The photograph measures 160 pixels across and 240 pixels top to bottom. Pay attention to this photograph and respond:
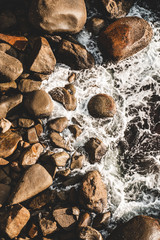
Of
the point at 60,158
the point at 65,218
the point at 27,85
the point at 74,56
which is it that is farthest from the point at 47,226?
the point at 74,56

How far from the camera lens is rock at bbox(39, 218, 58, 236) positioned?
3283 millimetres

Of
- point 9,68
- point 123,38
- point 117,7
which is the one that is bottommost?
point 9,68

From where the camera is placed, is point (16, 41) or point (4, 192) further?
point (16, 41)

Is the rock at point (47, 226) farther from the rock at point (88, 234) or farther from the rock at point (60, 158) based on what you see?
the rock at point (60, 158)

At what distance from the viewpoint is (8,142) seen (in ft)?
11.8

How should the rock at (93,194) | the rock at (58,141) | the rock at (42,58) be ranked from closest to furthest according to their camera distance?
the rock at (93,194)
the rock at (58,141)
the rock at (42,58)

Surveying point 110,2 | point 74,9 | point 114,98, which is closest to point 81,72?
point 114,98

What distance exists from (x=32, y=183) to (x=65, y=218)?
30.2 inches

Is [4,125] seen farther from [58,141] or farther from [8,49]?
[8,49]

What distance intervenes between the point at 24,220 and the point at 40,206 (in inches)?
13.1

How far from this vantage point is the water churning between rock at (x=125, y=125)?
157 inches

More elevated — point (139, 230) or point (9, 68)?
point (9, 68)

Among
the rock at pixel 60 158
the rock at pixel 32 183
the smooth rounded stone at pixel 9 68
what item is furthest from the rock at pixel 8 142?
the smooth rounded stone at pixel 9 68

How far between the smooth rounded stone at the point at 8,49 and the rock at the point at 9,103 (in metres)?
0.89
